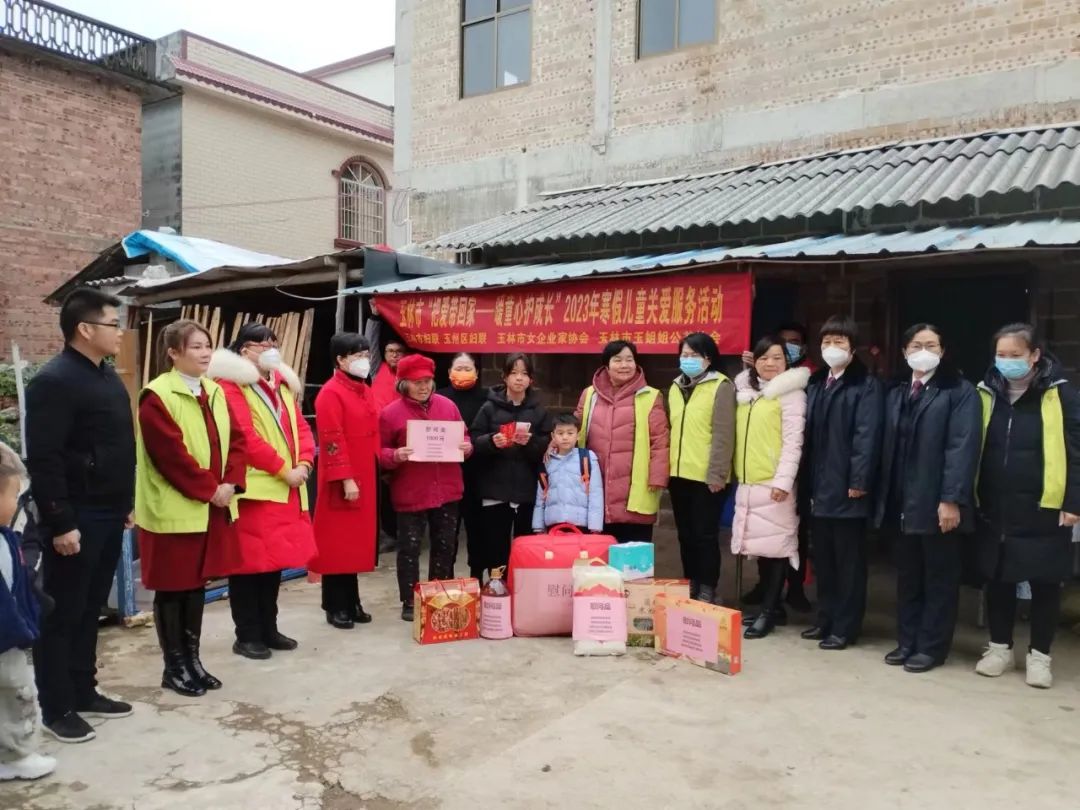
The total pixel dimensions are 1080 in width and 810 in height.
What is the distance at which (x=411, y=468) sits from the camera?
16.3ft

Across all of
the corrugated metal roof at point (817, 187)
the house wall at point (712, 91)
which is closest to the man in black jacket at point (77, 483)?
the corrugated metal roof at point (817, 187)

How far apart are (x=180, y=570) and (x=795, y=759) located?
8.85ft

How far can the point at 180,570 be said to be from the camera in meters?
3.77

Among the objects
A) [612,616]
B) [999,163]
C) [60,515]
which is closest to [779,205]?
[999,163]

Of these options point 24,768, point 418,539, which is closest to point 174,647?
point 24,768

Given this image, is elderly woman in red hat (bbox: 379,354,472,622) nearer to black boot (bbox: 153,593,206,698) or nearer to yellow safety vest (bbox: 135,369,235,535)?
yellow safety vest (bbox: 135,369,235,535)

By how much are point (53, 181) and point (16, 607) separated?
14155 mm

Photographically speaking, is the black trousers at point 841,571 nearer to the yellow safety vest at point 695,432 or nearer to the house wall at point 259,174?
the yellow safety vest at point 695,432

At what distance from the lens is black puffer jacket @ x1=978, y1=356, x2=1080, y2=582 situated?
13.0 feet

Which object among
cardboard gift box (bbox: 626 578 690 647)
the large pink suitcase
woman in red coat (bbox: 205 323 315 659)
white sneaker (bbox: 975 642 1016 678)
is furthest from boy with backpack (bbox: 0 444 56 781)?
white sneaker (bbox: 975 642 1016 678)

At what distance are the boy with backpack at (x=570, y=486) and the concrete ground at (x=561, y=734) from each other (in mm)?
732

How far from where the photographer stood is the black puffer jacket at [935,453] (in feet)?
13.4

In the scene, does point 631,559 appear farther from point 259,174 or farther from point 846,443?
point 259,174

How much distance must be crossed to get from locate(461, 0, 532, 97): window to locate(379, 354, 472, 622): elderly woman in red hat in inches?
241
